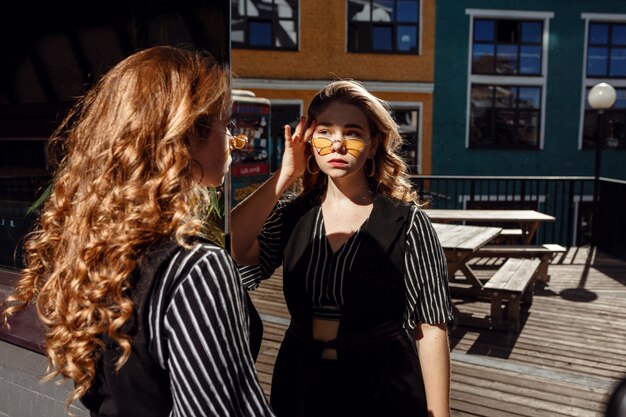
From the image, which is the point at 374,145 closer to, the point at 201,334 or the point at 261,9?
the point at 201,334

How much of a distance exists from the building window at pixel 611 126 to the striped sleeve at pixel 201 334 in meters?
18.9

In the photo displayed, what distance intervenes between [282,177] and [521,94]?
17.4 m

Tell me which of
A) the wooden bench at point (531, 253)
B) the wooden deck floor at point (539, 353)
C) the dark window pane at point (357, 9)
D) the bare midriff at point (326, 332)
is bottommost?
the wooden deck floor at point (539, 353)

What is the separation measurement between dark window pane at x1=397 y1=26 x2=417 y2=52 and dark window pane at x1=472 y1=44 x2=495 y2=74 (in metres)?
1.87

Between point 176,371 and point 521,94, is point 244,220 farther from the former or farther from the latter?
point 521,94

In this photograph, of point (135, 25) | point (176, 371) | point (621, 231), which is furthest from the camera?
point (621, 231)

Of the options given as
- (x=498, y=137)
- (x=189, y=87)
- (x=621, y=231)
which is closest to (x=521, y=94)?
(x=498, y=137)

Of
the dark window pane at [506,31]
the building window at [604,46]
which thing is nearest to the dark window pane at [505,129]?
the dark window pane at [506,31]

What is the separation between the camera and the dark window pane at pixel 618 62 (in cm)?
1770

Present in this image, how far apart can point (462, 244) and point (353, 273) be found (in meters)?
4.12

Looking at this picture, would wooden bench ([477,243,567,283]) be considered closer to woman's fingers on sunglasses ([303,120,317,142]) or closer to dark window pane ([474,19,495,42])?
woman's fingers on sunglasses ([303,120,317,142])

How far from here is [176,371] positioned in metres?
1.08

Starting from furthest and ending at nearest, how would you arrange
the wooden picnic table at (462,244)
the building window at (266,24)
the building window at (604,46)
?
the building window at (604,46)
the building window at (266,24)
the wooden picnic table at (462,244)

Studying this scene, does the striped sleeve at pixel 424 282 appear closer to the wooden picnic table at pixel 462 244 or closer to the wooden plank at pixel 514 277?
Result: the wooden plank at pixel 514 277
